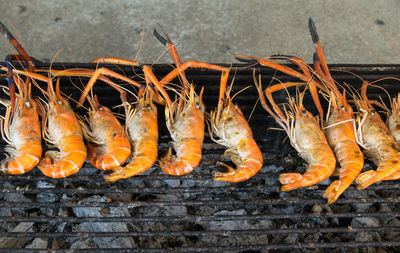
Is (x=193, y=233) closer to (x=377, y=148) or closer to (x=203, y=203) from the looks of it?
(x=203, y=203)

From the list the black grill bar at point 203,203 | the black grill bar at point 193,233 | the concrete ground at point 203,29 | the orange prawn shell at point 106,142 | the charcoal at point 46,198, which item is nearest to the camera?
the black grill bar at point 193,233

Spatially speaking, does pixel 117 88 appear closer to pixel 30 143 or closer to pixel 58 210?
pixel 30 143

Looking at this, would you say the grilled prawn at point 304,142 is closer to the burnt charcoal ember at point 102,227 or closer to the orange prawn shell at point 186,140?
the orange prawn shell at point 186,140

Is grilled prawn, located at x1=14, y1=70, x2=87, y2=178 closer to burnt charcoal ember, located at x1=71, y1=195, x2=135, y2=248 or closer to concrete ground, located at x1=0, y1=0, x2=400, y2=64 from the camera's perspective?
burnt charcoal ember, located at x1=71, y1=195, x2=135, y2=248

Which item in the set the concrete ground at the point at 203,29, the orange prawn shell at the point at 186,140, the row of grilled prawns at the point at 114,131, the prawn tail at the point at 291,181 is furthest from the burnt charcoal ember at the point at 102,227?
the concrete ground at the point at 203,29

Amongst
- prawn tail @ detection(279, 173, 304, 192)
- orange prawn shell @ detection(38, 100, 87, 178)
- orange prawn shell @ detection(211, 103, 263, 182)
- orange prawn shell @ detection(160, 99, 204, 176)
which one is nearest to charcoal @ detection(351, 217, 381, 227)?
prawn tail @ detection(279, 173, 304, 192)

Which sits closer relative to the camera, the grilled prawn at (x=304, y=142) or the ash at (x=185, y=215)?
the ash at (x=185, y=215)

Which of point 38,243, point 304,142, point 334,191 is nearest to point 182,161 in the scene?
point 304,142
